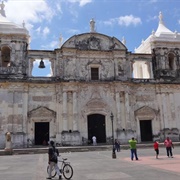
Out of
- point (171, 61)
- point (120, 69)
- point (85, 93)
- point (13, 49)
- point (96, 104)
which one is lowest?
point (96, 104)

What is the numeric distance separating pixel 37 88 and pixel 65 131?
532 centimetres

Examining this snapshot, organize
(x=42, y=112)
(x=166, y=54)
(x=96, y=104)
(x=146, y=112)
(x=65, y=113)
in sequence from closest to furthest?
(x=65, y=113)
(x=42, y=112)
(x=96, y=104)
(x=146, y=112)
(x=166, y=54)

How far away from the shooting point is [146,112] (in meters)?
26.7

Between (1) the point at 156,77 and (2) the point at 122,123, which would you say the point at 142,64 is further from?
(2) the point at 122,123

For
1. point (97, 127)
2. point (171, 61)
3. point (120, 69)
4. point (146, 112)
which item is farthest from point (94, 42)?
point (171, 61)

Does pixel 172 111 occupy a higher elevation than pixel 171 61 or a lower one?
lower

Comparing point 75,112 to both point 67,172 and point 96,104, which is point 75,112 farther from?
point 67,172

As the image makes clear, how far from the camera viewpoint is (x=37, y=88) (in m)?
25.5

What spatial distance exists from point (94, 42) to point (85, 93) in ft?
19.5

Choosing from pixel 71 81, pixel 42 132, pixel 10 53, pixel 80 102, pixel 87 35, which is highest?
pixel 87 35

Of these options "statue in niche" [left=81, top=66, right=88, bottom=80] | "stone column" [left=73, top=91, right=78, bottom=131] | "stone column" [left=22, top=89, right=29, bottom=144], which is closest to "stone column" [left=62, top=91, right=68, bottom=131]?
"stone column" [left=73, top=91, right=78, bottom=131]

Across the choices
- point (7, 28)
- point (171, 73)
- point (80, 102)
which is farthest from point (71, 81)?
point (171, 73)

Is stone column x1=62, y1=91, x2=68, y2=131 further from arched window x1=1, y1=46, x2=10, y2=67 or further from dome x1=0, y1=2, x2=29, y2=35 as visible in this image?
dome x1=0, y1=2, x2=29, y2=35

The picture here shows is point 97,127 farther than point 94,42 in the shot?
No
